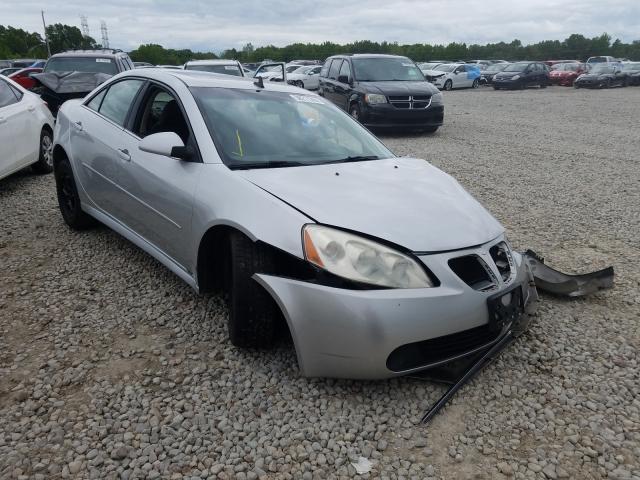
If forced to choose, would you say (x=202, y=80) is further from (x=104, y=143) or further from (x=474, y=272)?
(x=474, y=272)

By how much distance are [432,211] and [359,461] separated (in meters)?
1.31

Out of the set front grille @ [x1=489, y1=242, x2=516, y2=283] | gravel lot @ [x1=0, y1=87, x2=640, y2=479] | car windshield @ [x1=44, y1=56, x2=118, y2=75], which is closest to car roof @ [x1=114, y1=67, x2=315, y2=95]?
gravel lot @ [x1=0, y1=87, x2=640, y2=479]

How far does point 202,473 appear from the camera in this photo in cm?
221

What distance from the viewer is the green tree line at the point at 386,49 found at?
54.9 meters

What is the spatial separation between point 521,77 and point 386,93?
65.5 ft

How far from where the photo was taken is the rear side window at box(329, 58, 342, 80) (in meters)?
12.3

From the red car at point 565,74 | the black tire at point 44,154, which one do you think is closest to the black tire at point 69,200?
the black tire at point 44,154

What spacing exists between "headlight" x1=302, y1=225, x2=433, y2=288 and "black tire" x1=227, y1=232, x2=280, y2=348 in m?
0.32

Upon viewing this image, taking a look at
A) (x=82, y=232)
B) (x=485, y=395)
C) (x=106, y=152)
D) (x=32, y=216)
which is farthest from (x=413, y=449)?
(x=32, y=216)

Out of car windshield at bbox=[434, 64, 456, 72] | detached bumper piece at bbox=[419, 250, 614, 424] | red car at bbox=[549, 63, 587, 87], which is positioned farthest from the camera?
red car at bbox=[549, 63, 587, 87]

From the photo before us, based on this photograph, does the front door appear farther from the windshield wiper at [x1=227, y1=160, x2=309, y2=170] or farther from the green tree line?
the green tree line

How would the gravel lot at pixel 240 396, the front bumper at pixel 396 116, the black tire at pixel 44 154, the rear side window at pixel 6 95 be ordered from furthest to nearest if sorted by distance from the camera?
the front bumper at pixel 396 116 < the black tire at pixel 44 154 < the rear side window at pixel 6 95 < the gravel lot at pixel 240 396

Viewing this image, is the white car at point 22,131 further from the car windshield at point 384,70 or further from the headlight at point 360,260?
the car windshield at point 384,70

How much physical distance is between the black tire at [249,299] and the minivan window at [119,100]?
1.85m
